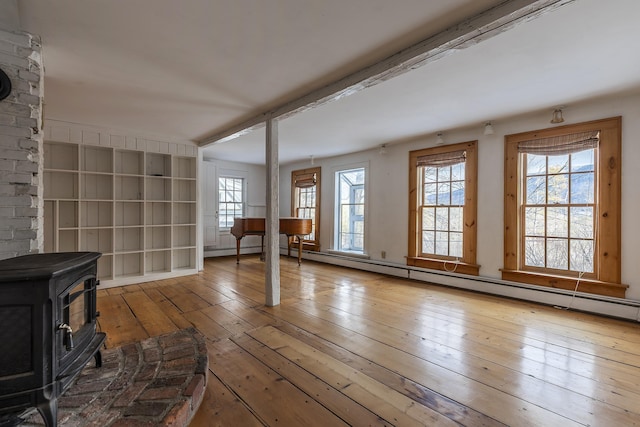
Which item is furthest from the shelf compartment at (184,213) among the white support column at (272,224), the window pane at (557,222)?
the window pane at (557,222)

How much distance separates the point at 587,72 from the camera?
8.39 ft

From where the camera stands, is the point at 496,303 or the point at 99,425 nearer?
the point at 99,425

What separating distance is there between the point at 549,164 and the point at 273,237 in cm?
355

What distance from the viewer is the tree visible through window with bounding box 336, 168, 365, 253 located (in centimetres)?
604

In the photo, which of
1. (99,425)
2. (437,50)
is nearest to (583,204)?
(437,50)

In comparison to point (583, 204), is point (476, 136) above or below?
above

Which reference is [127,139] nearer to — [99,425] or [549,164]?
[99,425]

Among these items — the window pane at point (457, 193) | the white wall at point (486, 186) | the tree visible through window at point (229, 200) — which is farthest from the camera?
the tree visible through window at point (229, 200)

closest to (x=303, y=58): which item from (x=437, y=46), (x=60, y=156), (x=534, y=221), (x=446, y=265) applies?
(x=437, y=46)

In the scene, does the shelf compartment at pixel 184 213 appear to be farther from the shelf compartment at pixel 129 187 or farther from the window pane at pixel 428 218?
the window pane at pixel 428 218

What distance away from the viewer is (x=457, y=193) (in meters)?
4.50

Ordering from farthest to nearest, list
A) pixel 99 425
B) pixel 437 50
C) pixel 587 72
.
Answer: pixel 587 72
pixel 437 50
pixel 99 425

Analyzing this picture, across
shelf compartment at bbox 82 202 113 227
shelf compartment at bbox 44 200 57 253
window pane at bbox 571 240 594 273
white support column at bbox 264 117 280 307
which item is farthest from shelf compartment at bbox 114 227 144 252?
window pane at bbox 571 240 594 273

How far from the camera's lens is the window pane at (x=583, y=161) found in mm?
3357
